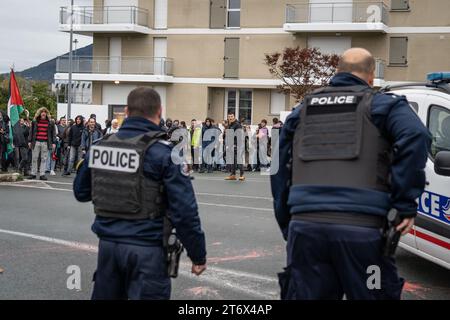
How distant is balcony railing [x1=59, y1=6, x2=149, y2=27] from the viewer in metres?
38.4

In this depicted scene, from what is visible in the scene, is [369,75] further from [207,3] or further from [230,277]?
[207,3]

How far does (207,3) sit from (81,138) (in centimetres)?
2068

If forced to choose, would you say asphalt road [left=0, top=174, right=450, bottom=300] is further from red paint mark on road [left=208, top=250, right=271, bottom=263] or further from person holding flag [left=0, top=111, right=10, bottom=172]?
person holding flag [left=0, top=111, right=10, bottom=172]

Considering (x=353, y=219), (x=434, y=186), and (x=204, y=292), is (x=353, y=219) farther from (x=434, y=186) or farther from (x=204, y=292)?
(x=204, y=292)

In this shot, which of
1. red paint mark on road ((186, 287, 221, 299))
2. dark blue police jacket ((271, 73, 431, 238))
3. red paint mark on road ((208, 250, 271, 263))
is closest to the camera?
dark blue police jacket ((271, 73, 431, 238))

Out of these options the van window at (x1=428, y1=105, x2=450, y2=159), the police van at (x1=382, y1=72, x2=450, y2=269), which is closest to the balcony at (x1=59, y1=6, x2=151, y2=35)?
the police van at (x1=382, y1=72, x2=450, y2=269)

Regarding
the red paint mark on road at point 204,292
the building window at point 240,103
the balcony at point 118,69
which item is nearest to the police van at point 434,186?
the red paint mark on road at point 204,292

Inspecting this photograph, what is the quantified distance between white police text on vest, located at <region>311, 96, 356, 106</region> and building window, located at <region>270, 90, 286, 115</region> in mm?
32617

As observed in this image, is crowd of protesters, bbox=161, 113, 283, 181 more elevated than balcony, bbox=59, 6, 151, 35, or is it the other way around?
balcony, bbox=59, 6, 151, 35

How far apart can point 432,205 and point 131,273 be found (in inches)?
129

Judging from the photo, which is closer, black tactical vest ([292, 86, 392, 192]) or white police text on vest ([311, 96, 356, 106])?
black tactical vest ([292, 86, 392, 192])

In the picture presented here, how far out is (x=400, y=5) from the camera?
34219 millimetres

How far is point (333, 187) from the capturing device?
365cm
